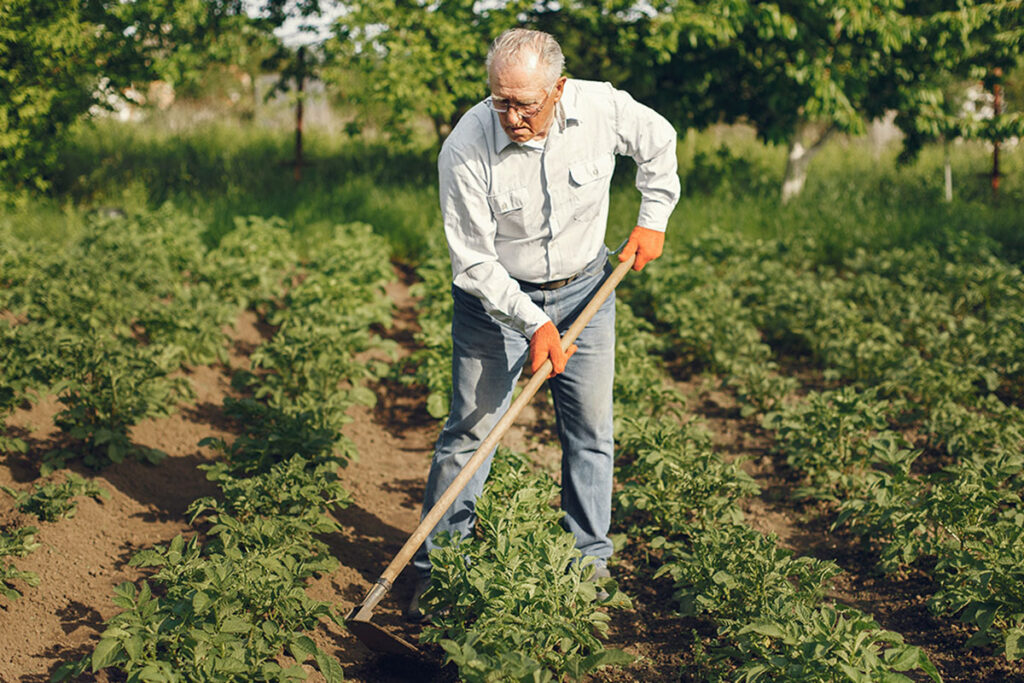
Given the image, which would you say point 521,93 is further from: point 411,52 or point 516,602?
point 411,52

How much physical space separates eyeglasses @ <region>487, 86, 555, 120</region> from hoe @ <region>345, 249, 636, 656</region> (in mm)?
705

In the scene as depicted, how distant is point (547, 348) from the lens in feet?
9.81

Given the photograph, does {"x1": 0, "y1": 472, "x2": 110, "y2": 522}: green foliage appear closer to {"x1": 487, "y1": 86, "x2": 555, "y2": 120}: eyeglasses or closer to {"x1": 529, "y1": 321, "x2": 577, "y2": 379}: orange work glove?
{"x1": 529, "y1": 321, "x2": 577, "y2": 379}: orange work glove

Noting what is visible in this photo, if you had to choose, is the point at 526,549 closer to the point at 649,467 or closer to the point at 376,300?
the point at 649,467

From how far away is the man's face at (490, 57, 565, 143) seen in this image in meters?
2.75

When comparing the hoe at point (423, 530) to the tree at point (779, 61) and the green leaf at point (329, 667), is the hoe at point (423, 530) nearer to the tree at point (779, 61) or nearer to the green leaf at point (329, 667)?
the green leaf at point (329, 667)

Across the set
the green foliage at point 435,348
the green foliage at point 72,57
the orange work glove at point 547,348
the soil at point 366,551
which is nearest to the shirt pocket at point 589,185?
the orange work glove at point 547,348

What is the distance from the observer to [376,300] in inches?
247

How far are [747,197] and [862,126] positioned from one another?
1.28 metres

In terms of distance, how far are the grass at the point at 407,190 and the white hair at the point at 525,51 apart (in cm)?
449

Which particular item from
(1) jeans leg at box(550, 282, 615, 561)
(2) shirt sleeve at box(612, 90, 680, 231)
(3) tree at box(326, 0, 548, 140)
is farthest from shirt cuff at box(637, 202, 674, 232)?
(3) tree at box(326, 0, 548, 140)

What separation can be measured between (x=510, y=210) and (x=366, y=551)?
5.31 feet

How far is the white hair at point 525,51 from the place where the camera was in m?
2.75

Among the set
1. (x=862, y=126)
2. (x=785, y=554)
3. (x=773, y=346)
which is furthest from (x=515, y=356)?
(x=862, y=126)
